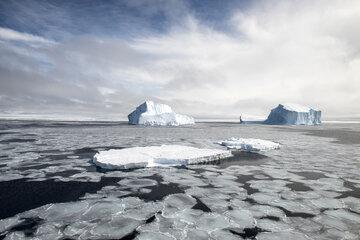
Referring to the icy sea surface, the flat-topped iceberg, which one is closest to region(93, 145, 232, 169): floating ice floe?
the icy sea surface

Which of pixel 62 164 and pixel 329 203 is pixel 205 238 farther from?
pixel 62 164

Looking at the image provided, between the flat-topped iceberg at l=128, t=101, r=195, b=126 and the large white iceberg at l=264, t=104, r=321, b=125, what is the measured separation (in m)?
19.7

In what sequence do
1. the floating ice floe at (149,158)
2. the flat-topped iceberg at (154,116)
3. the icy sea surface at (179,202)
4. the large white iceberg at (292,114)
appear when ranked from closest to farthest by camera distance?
the icy sea surface at (179,202) → the floating ice floe at (149,158) → the flat-topped iceberg at (154,116) → the large white iceberg at (292,114)

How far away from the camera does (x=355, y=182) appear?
335 inches

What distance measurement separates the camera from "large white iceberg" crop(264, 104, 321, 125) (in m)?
57.2

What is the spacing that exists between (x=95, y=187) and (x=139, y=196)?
56.7 inches

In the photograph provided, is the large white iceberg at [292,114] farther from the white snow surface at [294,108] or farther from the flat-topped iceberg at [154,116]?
the flat-topped iceberg at [154,116]

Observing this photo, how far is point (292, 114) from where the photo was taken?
57.2 m

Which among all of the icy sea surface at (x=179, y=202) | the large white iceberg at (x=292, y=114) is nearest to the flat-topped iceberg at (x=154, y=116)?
the large white iceberg at (x=292, y=114)

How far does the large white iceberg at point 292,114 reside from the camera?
188 feet

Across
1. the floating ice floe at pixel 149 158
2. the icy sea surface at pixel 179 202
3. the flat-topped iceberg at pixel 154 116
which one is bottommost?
the icy sea surface at pixel 179 202

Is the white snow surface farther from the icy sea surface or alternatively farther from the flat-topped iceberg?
the icy sea surface

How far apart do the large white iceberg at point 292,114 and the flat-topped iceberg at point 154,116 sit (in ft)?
64.6

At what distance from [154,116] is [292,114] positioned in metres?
26.2
